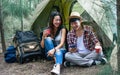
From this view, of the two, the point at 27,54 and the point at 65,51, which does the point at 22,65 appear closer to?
the point at 27,54

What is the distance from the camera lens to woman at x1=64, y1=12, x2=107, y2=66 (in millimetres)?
4352

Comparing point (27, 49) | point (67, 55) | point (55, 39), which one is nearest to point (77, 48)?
point (67, 55)

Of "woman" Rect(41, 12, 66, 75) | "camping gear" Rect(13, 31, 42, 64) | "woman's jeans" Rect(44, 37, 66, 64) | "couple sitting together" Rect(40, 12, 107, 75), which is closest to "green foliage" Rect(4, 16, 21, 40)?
"camping gear" Rect(13, 31, 42, 64)

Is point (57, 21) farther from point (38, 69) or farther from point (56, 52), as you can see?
point (38, 69)

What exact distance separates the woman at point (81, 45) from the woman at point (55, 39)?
0.13 m

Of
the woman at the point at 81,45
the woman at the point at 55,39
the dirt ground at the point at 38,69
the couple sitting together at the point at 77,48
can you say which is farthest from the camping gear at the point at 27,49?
the woman at the point at 81,45

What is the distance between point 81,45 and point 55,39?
1.58ft

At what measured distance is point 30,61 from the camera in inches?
199

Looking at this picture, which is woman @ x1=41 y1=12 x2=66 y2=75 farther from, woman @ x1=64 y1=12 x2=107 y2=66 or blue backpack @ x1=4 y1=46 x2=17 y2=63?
blue backpack @ x1=4 y1=46 x2=17 y2=63

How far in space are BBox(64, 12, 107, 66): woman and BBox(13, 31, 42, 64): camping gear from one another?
74cm

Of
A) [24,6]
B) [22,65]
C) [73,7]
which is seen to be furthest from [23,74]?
[24,6]

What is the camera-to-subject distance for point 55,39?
473cm

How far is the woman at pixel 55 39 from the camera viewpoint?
4.38m

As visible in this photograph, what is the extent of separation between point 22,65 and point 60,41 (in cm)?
75
